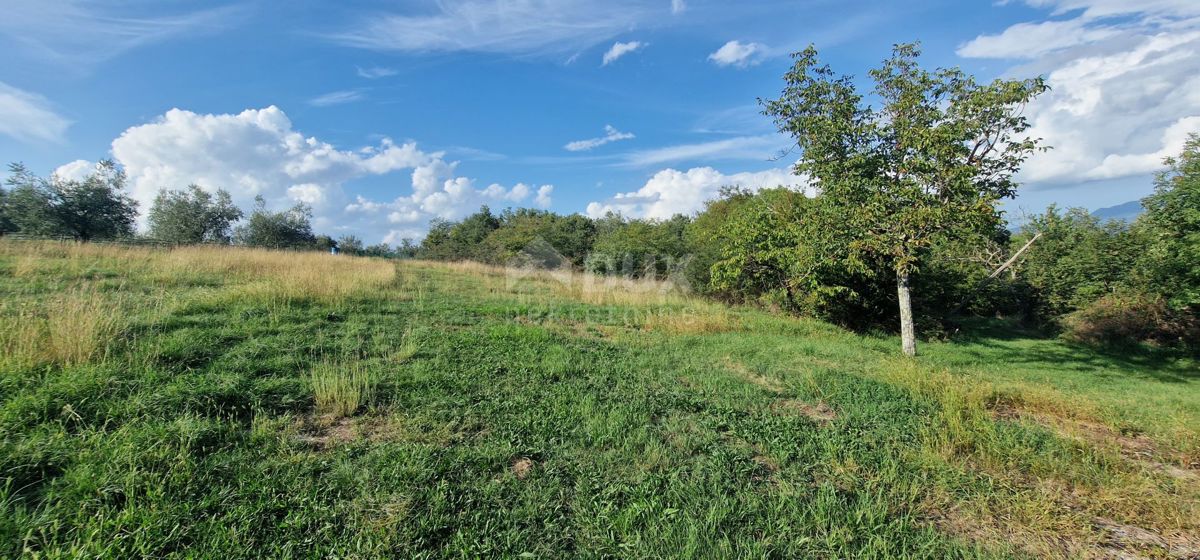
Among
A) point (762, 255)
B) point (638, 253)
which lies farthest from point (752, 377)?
point (638, 253)

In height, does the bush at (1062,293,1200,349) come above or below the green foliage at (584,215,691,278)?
below

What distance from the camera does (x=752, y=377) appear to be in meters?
5.87

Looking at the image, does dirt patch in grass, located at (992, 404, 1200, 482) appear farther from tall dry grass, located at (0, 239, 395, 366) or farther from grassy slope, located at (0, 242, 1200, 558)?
tall dry grass, located at (0, 239, 395, 366)

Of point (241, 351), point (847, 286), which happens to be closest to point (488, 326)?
point (241, 351)

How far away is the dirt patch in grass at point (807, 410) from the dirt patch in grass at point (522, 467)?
272cm

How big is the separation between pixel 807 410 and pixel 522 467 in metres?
3.26

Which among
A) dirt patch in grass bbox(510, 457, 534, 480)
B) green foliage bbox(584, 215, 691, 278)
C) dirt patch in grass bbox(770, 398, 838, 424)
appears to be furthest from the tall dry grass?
green foliage bbox(584, 215, 691, 278)

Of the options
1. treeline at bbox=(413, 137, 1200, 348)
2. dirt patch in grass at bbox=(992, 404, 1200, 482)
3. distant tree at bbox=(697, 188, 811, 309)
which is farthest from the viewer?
distant tree at bbox=(697, 188, 811, 309)

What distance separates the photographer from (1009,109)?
7746 millimetres

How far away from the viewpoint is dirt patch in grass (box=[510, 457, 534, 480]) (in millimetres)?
2927

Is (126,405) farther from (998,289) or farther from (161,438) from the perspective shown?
(998,289)

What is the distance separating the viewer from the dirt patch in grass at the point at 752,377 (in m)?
5.39

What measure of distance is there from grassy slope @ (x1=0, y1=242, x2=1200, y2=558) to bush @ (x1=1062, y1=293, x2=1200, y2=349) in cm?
1065

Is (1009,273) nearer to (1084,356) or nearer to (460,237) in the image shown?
(1084,356)
